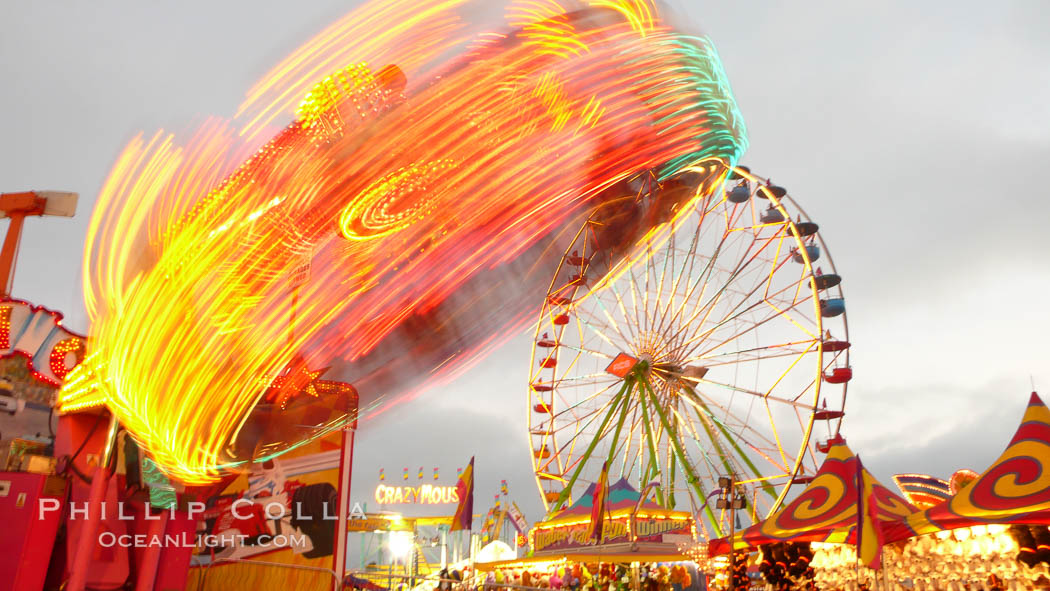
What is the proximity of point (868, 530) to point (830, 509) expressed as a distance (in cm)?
254

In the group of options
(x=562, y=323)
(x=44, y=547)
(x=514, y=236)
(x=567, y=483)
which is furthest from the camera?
(x=562, y=323)

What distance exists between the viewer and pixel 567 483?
23.4m

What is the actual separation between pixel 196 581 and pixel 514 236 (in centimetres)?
954

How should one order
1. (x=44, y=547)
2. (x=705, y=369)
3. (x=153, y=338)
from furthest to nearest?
1. (x=705, y=369)
2. (x=153, y=338)
3. (x=44, y=547)

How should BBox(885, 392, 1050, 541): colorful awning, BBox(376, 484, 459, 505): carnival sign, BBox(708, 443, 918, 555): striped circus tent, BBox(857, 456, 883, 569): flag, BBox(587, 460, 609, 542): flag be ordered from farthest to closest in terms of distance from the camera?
BBox(376, 484, 459, 505): carnival sign, BBox(587, 460, 609, 542): flag, BBox(708, 443, 918, 555): striped circus tent, BBox(857, 456, 883, 569): flag, BBox(885, 392, 1050, 541): colorful awning

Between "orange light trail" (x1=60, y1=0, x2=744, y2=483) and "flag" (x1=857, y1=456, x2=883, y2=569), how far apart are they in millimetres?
8062

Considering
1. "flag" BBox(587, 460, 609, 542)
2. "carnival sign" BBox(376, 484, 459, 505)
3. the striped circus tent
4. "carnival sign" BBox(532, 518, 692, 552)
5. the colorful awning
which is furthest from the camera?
"carnival sign" BBox(376, 484, 459, 505)

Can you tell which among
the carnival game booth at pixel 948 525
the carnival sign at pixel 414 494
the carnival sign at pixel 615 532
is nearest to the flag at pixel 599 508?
the carnival sign at pixel 615 532

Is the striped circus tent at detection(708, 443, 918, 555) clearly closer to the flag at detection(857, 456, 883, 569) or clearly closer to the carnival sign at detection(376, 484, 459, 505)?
the flag at detection(857, 456, 883, 569)

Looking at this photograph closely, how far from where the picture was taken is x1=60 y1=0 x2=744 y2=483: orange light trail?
11570 millimetres

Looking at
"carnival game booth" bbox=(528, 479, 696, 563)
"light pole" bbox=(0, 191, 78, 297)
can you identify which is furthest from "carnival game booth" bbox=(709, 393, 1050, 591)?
"light pole" bbox=(0, 191, 78, 297)

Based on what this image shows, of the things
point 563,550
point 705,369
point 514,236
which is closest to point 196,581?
point 563,550

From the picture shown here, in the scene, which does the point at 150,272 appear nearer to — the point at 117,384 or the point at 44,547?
the point at 117,384

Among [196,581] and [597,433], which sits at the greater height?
[597,433]
